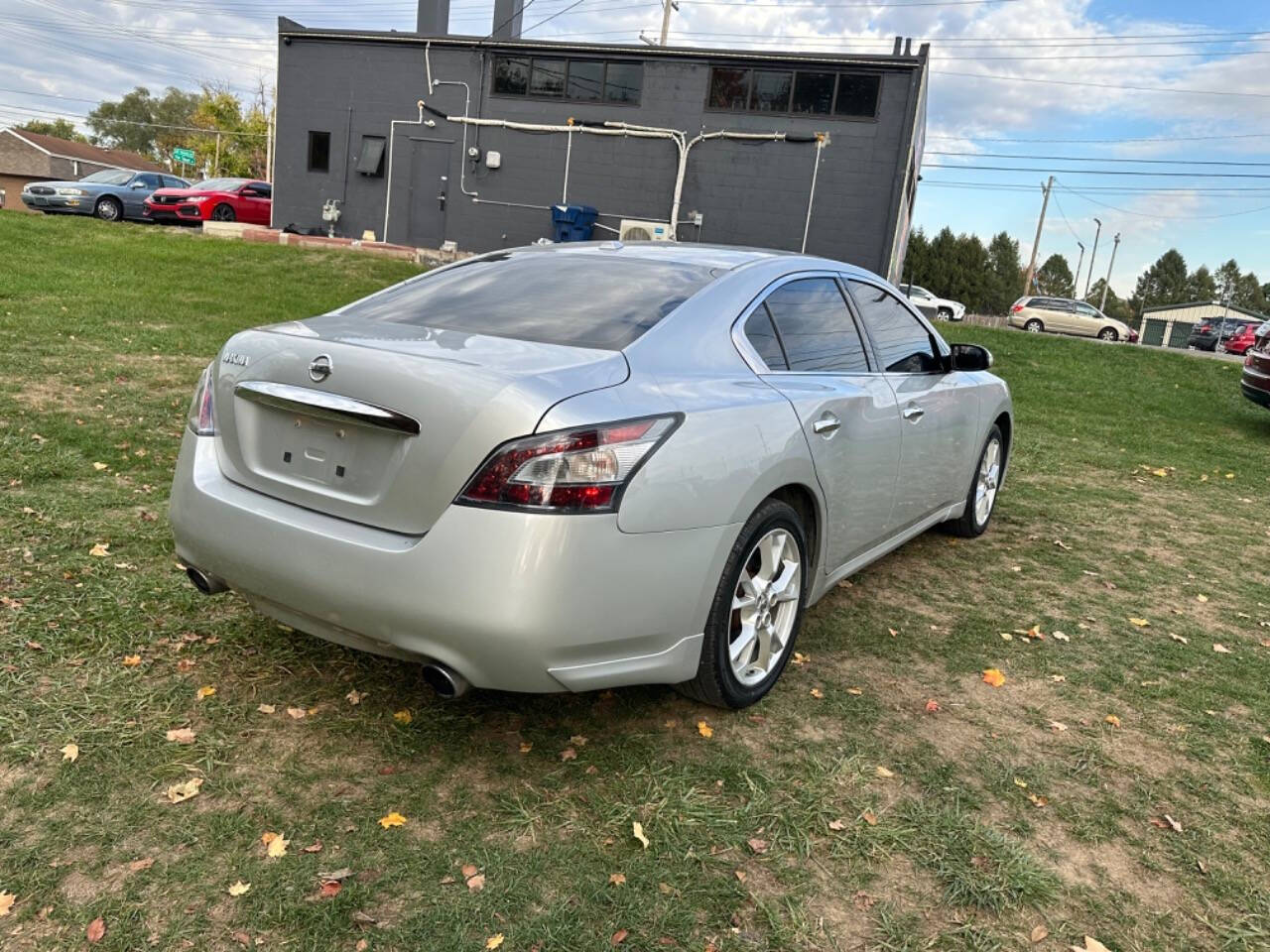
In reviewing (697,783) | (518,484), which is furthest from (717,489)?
(697,783)

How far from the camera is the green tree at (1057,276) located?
113 m

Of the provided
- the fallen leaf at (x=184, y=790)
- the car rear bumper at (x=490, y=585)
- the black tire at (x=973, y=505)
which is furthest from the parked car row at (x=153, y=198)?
the fallen leaf at (x=184, y=790)

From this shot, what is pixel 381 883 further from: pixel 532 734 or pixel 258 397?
pixel 258 397

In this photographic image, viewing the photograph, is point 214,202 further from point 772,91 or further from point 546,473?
point 546,473

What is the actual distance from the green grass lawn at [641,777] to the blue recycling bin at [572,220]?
16.3 meters

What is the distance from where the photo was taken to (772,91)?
20.0m

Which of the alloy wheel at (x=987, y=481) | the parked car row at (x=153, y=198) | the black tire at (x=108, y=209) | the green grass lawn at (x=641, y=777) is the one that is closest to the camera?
the green grass lawn at (x=641, y=777)

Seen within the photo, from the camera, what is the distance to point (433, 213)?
22.4 m

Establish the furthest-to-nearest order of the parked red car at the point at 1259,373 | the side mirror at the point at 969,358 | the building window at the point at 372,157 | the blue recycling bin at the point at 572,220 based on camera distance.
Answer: the building window at the point at 372,157 → the blue recycling bin at the point at 572,220 → the parked red car at the point at 1259,373 → the side mirror at the point at 969,358

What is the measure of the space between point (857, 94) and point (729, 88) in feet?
8.95

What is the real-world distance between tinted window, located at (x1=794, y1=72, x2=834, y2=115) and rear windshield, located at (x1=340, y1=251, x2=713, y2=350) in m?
18.0

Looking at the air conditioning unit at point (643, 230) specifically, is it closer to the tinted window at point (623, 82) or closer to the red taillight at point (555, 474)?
the tinted window at point (623, 82)

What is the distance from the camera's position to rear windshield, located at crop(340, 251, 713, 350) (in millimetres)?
2840

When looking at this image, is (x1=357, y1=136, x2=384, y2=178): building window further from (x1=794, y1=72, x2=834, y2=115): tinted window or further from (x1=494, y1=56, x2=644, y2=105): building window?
(x1=794, y1=72, x2=834, y2=115): tinted window
